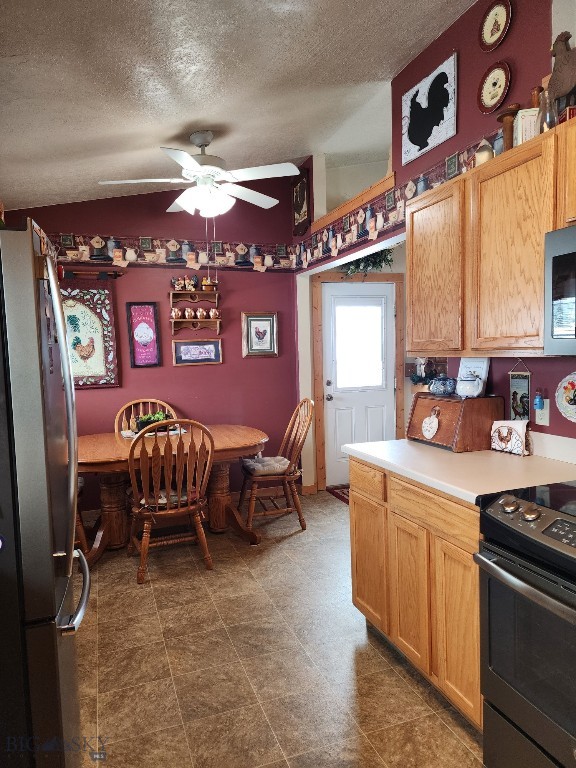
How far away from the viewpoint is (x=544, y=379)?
84.9 inches

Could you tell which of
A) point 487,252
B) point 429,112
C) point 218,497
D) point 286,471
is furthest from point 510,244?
point 218,497

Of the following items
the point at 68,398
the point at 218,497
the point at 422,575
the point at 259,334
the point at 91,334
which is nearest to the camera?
the point at 68,398

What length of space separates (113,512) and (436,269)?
274cm

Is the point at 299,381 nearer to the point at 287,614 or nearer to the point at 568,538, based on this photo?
the point at 287,614

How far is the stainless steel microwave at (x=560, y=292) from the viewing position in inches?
62.2

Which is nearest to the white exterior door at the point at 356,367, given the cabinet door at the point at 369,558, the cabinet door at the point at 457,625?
the cabinet door at the point at 369,558

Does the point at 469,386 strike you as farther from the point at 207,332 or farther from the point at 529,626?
the point at 207,332

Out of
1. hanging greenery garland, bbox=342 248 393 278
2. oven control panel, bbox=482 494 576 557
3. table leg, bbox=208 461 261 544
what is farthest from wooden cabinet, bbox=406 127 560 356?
hanging greenery garland, bbox=342 248 393 278

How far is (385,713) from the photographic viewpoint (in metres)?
1.94

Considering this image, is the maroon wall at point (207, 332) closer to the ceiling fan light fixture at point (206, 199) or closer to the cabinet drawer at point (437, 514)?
the ceiling fan light fixture at point (206, 199)

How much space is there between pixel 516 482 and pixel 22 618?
1.57 meters

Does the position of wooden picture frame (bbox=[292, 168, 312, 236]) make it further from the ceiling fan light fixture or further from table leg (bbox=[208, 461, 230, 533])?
table leg (bbox=[208, 461, 230, 533])

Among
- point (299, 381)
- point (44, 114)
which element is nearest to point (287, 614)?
point (299, 381)

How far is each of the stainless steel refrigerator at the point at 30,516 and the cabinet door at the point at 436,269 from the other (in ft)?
5.33
